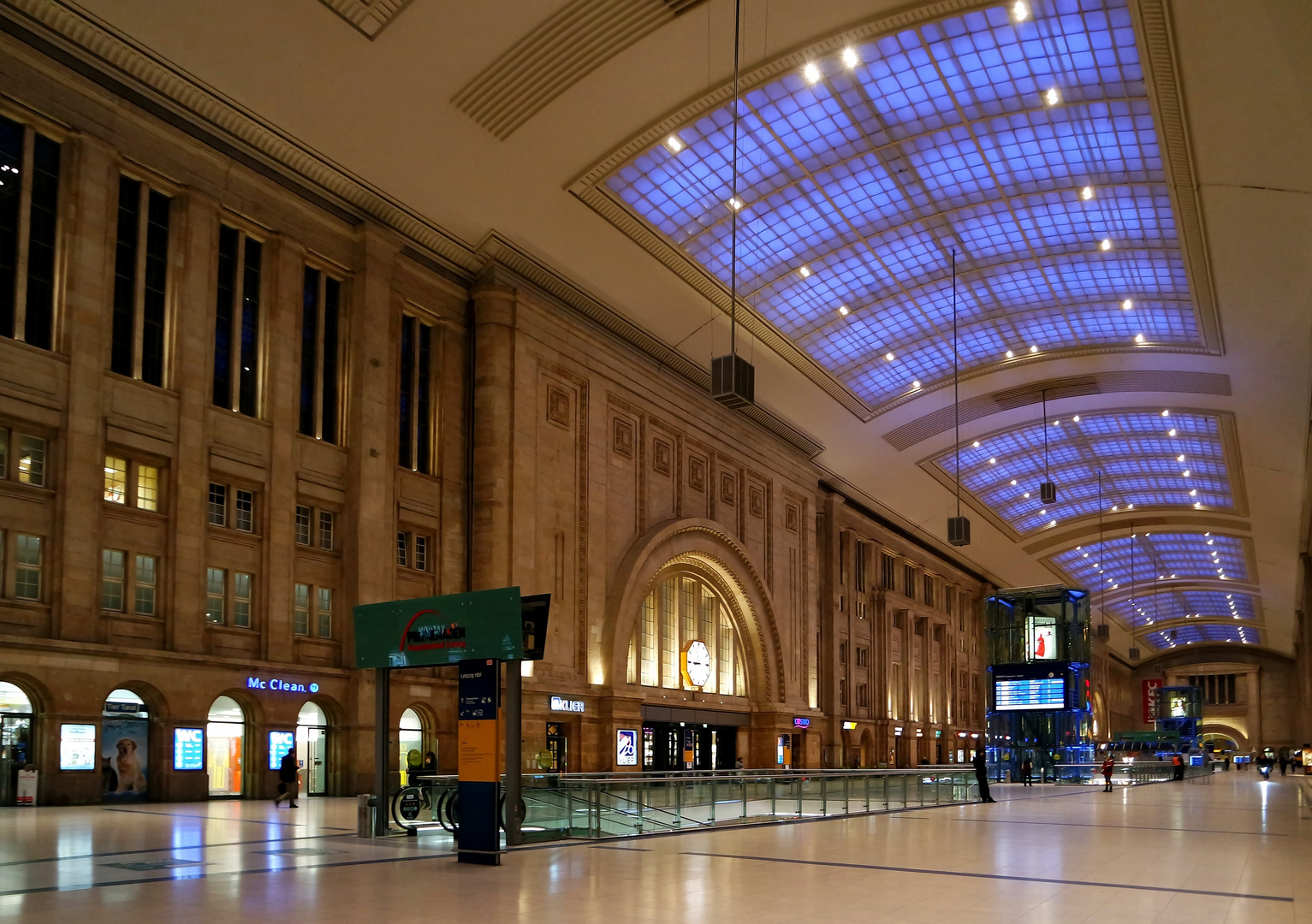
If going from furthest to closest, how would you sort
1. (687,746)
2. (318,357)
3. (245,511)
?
1. (687,746)
2. (318,357)
3. (245,511)

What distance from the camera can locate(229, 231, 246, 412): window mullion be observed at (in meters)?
26.6

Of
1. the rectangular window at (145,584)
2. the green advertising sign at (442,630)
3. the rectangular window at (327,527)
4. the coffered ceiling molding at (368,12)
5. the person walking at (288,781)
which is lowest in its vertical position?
the person walking at (288,781)

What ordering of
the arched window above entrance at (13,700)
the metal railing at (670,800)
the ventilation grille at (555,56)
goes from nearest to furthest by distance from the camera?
the metal railing at (670,800) → the arched window above entrance at (13,700) → the ventilation grille at (555,56)

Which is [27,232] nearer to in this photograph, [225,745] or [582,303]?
[225,745]

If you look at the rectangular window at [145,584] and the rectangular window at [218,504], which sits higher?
the rectangular window at [218,504]

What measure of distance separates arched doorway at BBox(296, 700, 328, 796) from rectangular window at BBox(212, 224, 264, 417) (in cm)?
737

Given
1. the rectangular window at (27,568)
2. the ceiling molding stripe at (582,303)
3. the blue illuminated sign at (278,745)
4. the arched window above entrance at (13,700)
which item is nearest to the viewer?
the arched window above entrance at (13,700)

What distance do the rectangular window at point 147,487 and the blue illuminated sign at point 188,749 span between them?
4779 mm

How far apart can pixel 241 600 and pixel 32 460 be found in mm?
5835

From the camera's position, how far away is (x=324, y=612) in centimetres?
2852

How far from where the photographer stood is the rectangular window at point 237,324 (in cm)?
2667

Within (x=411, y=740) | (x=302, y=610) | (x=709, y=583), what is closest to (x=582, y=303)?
(x=302, y=610)

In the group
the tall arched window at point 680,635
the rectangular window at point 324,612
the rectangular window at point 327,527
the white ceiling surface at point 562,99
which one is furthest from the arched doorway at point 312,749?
the white ceiling surface at point 562,99

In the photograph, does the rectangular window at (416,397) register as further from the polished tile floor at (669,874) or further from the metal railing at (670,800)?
the polished tile floor at (669,874)
